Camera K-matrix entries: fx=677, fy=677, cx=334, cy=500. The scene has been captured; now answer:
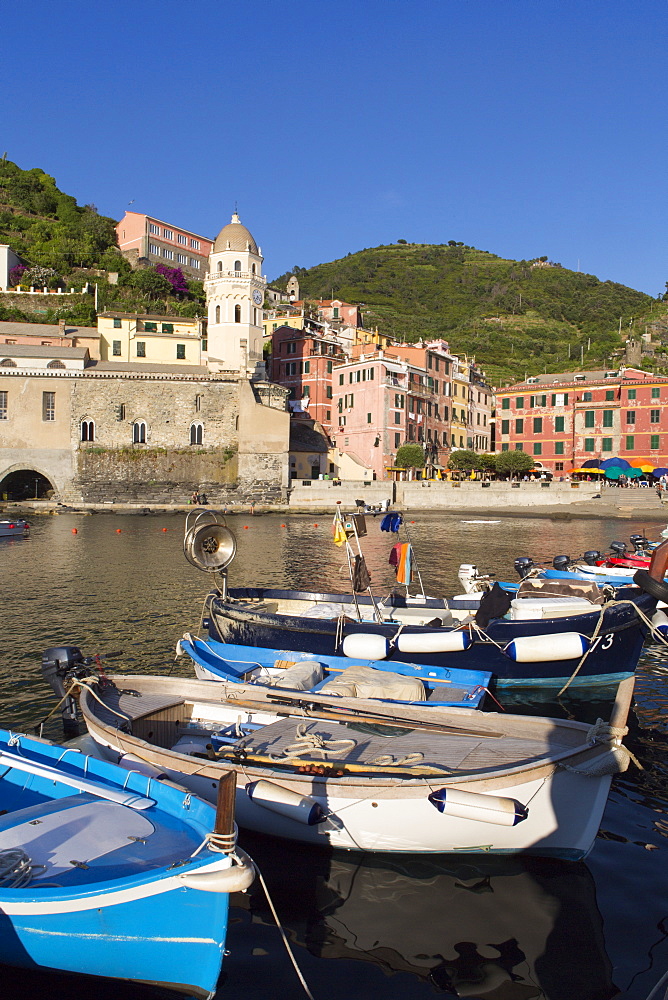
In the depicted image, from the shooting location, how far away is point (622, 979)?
5223 millimetres

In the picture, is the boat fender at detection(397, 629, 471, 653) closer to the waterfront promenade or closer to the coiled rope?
the coiled rope

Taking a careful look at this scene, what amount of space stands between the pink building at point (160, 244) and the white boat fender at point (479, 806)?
94334mm

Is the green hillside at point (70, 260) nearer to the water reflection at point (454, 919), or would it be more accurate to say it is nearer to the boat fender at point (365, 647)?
the boat fender at point (365, 647)

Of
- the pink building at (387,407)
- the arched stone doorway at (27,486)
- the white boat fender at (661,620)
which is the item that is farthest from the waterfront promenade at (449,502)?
the white boat fender at (661,620)

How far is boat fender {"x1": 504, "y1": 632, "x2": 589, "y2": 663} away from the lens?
10891mm

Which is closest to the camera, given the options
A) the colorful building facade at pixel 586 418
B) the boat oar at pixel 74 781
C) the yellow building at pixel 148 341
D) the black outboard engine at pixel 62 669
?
the boat oar at pixel 74 781

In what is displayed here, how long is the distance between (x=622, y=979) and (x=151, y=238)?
9836 centimetres

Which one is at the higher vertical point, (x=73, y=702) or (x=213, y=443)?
(x=213, y=443)

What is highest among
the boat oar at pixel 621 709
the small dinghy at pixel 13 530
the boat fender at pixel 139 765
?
the boat oar at pixel 621 709

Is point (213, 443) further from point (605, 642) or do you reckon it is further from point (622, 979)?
point (622, 979)

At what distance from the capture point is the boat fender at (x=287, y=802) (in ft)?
20.7

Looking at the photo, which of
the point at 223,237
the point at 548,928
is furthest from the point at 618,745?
the point at 223,237

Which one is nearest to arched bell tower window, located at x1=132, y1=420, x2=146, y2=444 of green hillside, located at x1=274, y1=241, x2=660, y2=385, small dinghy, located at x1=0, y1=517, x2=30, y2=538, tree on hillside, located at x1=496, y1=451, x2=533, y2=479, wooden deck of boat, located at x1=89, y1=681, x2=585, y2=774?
small dinghy, located at x1=0, y1=517, x2=30, y2=538

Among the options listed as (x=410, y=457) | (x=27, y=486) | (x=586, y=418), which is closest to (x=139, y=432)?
(x=27, y=486)
